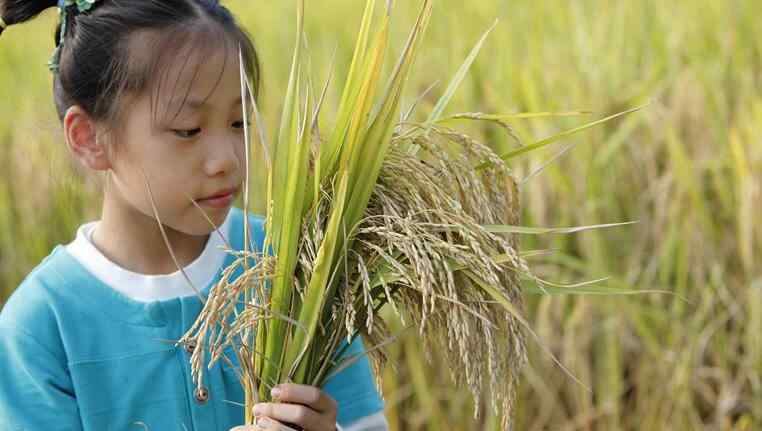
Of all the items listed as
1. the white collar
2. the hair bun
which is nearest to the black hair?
the hair bun

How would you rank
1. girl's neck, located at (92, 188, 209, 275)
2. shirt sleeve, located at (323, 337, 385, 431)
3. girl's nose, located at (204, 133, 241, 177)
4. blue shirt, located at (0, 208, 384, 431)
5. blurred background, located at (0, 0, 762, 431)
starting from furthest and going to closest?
blurred background, located at (0, 0, 762, 431), shirt sleeve, located at (323, 337, 385, 431), girl's neck, located at (92, 188, 209, 275), blue shirt, located at (0, 208, 384, 431), girl's nose, located at (204, 133, 241, 177)

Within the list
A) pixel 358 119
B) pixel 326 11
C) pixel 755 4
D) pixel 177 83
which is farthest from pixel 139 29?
pixel 326 11

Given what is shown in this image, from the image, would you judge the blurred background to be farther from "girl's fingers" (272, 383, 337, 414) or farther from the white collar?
"girl's fingers" (272, 383, 337, 414)

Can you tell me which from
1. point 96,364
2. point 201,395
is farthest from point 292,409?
point 96,364

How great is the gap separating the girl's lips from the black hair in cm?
17

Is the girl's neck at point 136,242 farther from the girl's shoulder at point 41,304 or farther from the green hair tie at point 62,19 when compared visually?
the green hair tie at point 62,19

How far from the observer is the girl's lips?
1613mm

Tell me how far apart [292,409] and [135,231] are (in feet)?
1.69

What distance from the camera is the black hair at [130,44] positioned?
166cm

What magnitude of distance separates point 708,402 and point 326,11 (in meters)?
2.51

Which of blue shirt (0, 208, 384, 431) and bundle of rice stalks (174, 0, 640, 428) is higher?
bundle of rice stalks (174, 0, 640, 428)

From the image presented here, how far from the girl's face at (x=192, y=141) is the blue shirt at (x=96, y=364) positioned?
0.18 meters

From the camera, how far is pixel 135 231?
1775 mm

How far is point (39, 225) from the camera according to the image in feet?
11.4
